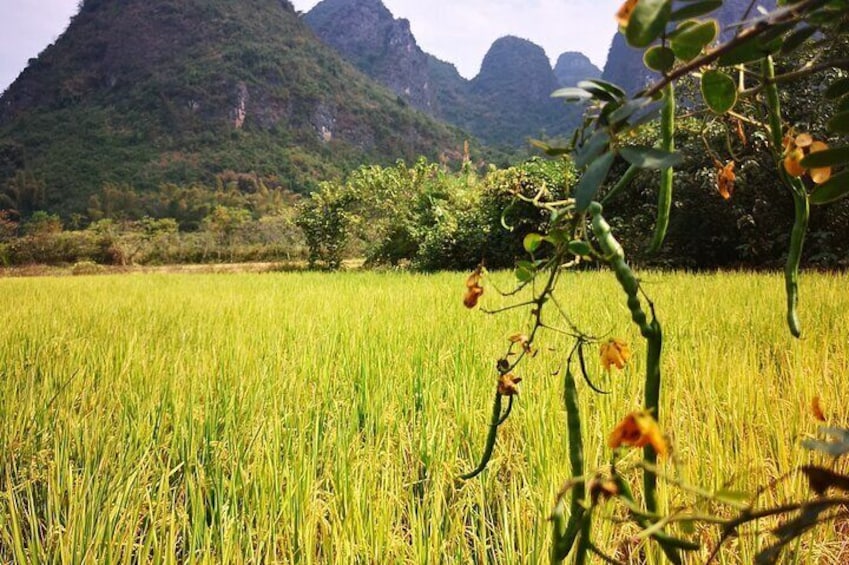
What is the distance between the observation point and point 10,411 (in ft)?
4.32

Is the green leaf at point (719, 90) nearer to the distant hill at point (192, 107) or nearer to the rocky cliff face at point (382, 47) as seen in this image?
the distant hill at point (192, 107)

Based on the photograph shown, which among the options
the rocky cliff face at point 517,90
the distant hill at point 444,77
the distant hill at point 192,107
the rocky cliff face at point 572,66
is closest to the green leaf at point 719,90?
the distant hill at point 192,107

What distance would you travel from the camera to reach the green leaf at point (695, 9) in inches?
9.4

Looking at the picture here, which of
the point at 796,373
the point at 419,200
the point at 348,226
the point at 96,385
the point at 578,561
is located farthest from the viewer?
the point at 348,226

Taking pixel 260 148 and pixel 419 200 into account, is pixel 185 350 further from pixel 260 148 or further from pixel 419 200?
pixel 260 148

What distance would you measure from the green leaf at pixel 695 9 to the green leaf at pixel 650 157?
0.06m

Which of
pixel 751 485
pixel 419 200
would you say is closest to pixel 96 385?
pixel 751 485

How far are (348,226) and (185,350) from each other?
29.0 feet

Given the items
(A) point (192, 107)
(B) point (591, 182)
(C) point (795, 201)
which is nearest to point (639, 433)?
(B) point (591, 182)

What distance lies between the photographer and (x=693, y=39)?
0.80 feet

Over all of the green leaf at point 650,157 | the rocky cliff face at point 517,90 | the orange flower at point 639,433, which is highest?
the rocky cliff face at point 517,90

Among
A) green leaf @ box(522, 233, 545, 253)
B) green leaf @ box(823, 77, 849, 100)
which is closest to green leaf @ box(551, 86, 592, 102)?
green leaf @ box(522, 233, 545, 253)

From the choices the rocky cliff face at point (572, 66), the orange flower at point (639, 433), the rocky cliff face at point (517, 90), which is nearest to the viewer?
the orange flower at point (639, 433)

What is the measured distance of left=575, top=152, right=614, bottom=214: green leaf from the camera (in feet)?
0.66
